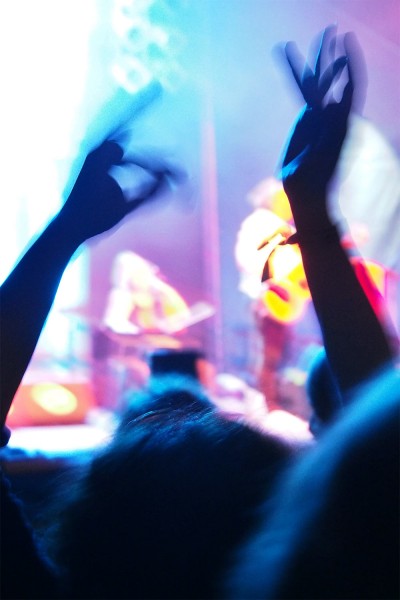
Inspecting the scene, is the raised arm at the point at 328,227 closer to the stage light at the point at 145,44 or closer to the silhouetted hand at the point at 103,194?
the silhouetted hand at the point at 103,194

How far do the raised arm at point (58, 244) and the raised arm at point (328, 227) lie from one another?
135 mm

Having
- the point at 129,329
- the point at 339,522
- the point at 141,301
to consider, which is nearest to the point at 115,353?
the point at 129,329

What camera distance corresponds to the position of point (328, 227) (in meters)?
0.52

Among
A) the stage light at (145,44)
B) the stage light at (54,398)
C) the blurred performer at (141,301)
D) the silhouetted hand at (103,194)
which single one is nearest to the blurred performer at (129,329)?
the blurred performer at (141,301)

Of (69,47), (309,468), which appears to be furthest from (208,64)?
(309,468)

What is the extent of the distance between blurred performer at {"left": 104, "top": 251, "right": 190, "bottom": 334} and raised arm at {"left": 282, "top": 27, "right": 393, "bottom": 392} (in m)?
2.10

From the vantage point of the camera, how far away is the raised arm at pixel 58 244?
42cm

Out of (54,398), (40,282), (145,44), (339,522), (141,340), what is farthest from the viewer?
(141,340)

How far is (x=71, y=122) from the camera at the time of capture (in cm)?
187

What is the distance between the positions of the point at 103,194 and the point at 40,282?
0.36ft

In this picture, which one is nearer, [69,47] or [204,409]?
[204,409]

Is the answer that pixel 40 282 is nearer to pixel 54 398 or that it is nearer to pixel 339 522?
pixel 339 522

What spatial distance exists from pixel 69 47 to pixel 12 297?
5.74 ft

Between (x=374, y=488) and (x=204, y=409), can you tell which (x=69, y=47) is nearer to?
(x=204, y=409)
